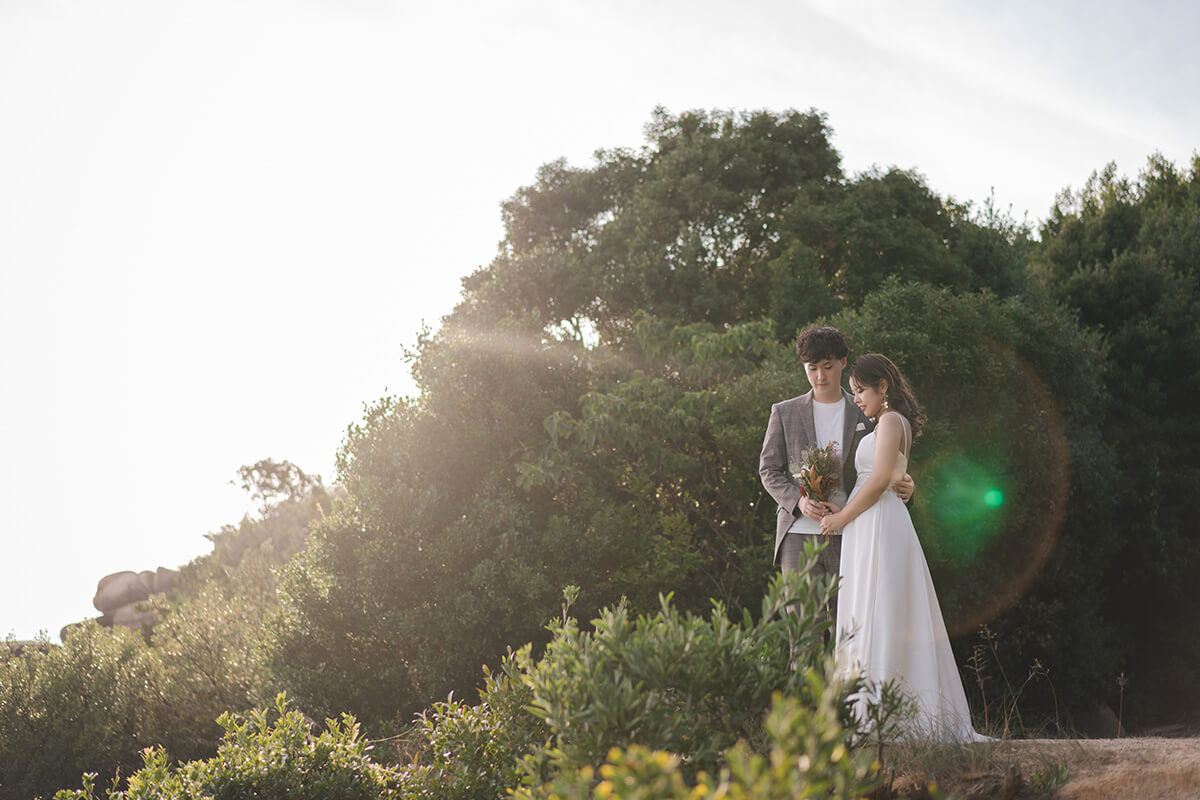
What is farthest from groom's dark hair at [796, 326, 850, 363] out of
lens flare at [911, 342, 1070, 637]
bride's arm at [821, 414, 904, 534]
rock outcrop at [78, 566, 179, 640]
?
rock outcrop at [78, 566, 179, 640]

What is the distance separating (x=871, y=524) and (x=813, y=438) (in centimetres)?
70

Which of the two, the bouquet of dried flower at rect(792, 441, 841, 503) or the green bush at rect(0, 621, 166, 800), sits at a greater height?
the bouquet of dried flower at rect(792, 441, 841, 503)

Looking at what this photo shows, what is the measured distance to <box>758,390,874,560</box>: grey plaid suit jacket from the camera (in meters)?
5.41

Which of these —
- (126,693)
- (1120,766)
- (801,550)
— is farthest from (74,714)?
(1120,766)

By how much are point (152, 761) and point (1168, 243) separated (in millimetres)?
21664

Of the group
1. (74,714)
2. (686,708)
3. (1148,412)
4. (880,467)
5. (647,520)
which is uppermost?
(1148,412)

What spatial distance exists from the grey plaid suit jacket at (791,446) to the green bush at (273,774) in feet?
9.60

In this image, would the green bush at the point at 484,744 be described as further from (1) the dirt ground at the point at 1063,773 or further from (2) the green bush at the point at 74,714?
(2) the green bush at the point at 74,714

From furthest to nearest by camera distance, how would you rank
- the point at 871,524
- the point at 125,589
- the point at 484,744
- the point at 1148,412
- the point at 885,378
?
1. the point at 125,589
2. the point at 1148,412
3. the point at 885,378
4. the point at 871,524
5. the point at 484,744

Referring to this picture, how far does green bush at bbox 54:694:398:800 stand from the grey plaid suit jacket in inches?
115

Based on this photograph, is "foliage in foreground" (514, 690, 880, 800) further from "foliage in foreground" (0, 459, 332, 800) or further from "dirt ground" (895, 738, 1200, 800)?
"foliage in foreground" (0, 459, 332, 800)

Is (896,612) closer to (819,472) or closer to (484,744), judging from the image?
(819,472)

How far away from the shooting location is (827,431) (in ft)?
18.1

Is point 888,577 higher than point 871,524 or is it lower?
lower
